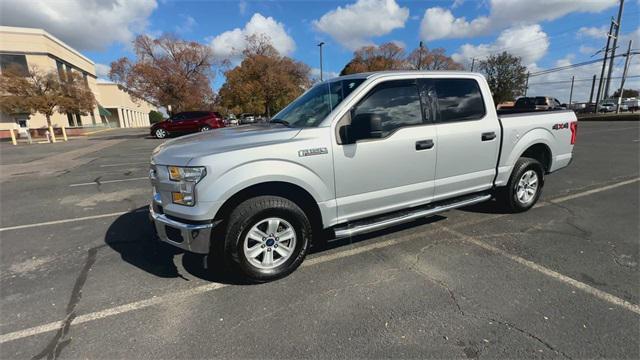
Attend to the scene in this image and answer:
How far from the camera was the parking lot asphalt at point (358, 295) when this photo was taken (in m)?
2.33

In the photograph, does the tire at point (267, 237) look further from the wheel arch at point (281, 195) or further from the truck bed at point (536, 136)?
the truck bed at point (536, 136)

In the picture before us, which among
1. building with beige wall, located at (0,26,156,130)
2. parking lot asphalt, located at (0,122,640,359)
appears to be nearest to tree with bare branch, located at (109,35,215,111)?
building with beige wall, located at (0,26,156,130)

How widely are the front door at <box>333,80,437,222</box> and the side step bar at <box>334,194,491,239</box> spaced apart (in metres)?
0.09

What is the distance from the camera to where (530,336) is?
236 cm

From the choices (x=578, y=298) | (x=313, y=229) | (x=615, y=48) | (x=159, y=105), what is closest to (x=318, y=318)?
(x=313, y=229)

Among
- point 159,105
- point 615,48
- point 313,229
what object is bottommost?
point 313,229

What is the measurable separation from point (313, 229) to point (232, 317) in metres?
1.21

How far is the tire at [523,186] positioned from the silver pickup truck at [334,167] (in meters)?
0.18

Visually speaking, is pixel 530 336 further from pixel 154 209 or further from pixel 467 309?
pixel 154 209

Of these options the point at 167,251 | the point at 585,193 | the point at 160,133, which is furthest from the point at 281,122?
the point at 160,133

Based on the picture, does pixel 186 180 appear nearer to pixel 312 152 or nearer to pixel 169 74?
pixel 312 152

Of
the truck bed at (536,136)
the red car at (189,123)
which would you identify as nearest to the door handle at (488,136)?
the truck bed at (536,136)

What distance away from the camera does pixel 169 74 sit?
93.5ft

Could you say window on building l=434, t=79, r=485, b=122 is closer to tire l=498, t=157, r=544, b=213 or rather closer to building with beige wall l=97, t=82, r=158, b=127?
tire l=498, t=157, r=544, b=213
